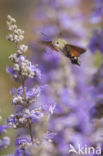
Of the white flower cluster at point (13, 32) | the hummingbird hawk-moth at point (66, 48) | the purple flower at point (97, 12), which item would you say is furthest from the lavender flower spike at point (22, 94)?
the purple flower at point (97, 12)

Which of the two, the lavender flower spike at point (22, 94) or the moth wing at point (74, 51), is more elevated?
the moth wing at point (74, 51)

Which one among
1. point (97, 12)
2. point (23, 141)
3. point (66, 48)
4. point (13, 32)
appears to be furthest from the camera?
point (97, 12)

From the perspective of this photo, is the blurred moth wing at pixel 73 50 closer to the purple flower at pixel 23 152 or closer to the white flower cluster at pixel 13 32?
the white flower cluster at pixel 13 32

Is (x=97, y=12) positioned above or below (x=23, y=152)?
above

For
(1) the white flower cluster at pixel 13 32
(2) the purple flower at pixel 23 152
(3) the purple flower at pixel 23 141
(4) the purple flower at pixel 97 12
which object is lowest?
(2) the purple flower at pixel 23 152

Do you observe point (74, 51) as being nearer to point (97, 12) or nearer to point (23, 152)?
point (23, 152)

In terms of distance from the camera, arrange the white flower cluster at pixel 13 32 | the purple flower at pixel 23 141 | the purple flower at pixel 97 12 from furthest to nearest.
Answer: the purple flower at pixel 97 12 → the purple flower at pixel 23 141 → the white flower cluster at pixel 13 32

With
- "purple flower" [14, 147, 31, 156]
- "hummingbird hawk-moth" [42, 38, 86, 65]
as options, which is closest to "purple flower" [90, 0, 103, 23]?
"hummingbird hawk-moth" [42, 38, 86, 65]

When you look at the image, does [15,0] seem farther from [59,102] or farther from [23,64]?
[23,64]

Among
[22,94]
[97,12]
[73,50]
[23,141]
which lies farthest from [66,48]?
[97,12]
